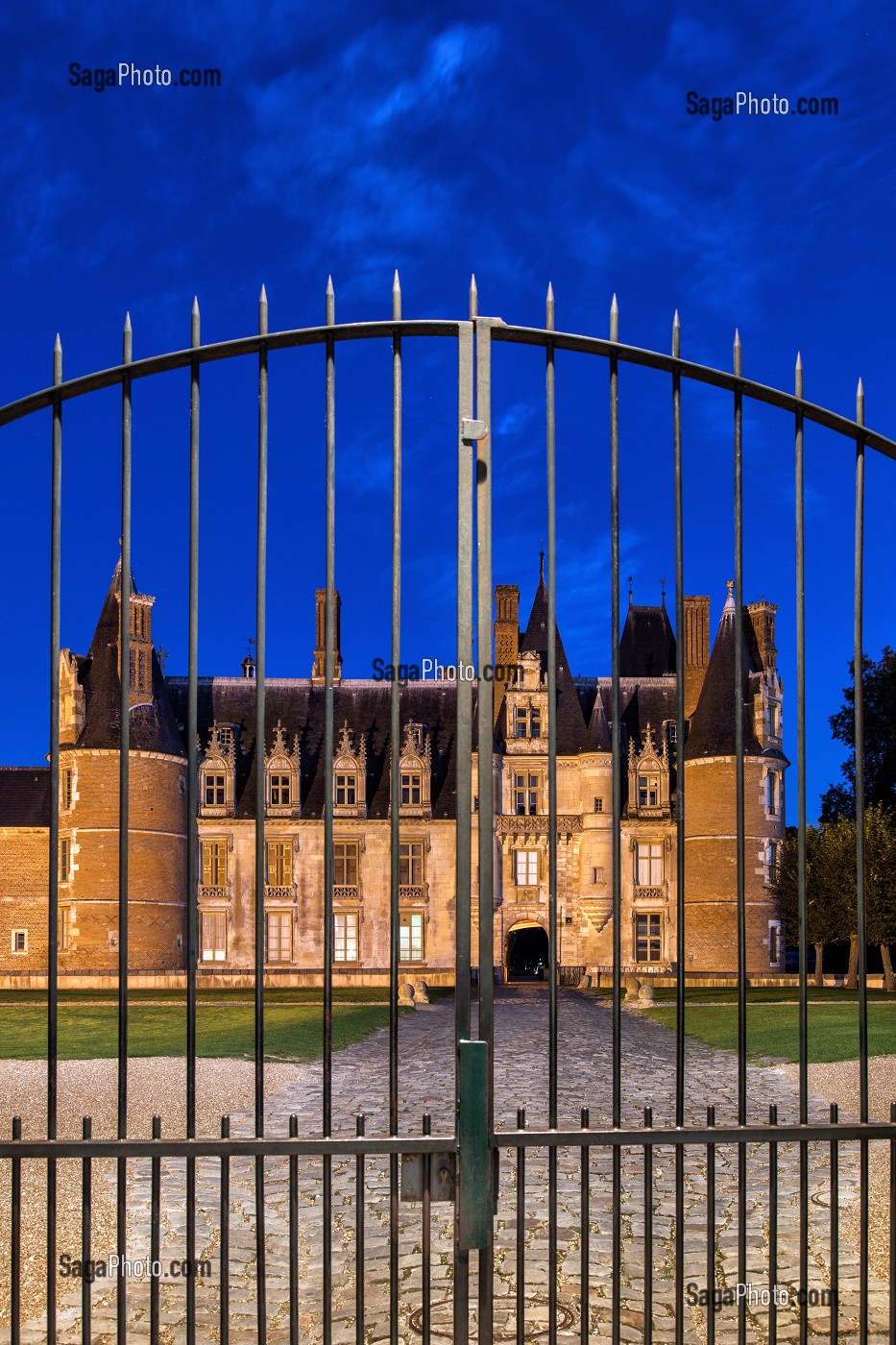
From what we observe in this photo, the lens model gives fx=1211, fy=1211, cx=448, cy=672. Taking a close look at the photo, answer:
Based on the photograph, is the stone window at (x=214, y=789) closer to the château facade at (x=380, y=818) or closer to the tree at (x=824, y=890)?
the château facade at (x=380, y=818)

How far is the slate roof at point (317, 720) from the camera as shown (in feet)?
109

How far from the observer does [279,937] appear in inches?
1227

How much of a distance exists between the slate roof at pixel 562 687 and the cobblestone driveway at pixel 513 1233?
21.2 m

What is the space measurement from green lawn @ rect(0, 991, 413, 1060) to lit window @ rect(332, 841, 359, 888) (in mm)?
9238

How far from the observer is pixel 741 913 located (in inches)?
159

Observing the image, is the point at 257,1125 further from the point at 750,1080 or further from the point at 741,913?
the point at 750,1080

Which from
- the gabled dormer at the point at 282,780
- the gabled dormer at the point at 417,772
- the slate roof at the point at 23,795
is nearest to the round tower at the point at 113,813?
the slate roof at the point at 23,795

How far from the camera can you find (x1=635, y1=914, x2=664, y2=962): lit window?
105ft

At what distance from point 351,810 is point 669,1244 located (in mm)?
25733

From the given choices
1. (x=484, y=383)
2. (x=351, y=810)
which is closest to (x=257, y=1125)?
(x=484, y=383)

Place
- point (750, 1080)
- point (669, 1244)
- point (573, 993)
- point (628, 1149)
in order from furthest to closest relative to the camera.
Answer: point (573, 993)
point (750, 1080)
point (628, 1149)
point (669, 1244)

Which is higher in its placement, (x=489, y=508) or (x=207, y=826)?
(x=489, y=508)

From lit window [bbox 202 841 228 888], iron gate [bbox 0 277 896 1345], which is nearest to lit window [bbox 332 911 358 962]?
lit window [bbox 202 841 228 888]

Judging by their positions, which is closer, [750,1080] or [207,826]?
[750,1080]
